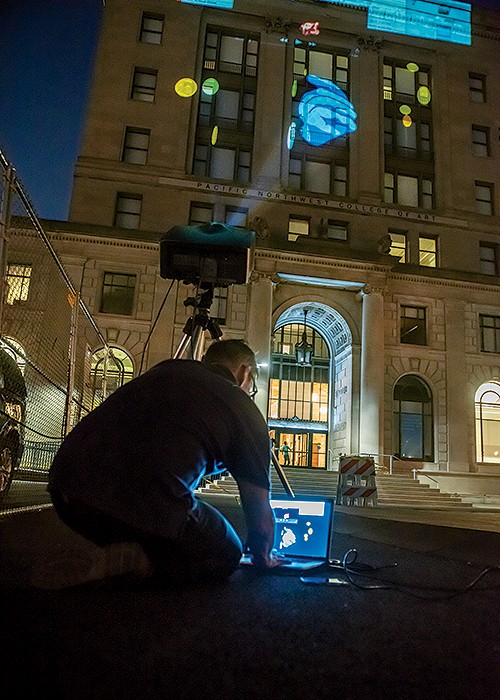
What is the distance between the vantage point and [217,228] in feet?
14.9

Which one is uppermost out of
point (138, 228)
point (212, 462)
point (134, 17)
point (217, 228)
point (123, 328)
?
point (134, 17)

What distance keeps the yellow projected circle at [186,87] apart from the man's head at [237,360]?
2575 cm

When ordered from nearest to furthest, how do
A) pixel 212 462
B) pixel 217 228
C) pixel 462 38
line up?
pixel 212 462 < pixel 217 228 < pixel 462 38

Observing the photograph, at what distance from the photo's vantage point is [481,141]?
1116 inches

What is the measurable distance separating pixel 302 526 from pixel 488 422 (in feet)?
77.4

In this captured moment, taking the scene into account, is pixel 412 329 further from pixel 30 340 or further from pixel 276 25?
pixel 30 340

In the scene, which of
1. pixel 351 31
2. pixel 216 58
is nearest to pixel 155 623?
pixel 216 58

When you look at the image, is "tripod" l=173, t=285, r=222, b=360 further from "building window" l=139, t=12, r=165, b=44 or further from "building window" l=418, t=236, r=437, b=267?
"building window" l=139, t=12, r=165, b=44

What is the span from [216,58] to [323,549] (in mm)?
28071

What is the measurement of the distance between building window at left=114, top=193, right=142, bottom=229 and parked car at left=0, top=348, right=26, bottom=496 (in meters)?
19.3

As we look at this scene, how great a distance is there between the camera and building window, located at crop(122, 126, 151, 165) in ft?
82.2

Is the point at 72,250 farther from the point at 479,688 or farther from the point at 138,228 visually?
the point at 479,688

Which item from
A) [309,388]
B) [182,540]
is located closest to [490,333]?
[309,388]

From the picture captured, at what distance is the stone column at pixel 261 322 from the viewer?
22.0m
